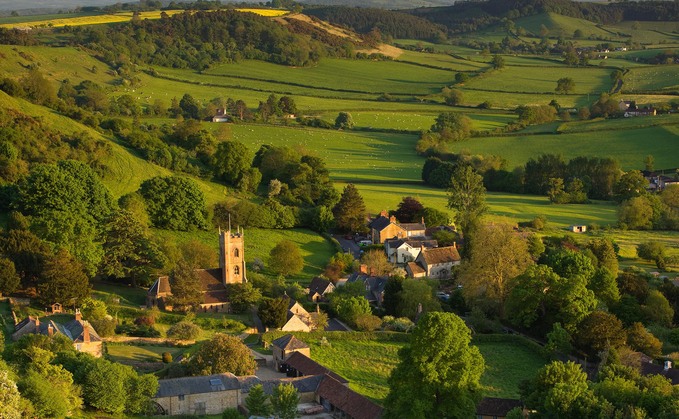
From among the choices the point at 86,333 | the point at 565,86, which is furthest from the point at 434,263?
the point at 565,86

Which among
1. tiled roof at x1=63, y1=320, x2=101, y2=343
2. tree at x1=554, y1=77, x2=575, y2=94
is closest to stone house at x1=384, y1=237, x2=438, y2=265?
tiled roof at x1=63, y1=320, x2=101, y2=343

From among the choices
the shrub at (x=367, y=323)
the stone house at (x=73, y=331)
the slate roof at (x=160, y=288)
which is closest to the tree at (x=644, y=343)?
the shrub at (x=367, y=323)

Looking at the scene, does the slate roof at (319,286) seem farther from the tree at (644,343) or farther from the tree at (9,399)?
the tree at (9,399)

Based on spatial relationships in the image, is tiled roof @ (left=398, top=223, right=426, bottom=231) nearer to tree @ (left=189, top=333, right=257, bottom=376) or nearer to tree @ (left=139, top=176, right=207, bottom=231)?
tree @ (left=139, top=176, right=207, bottom=231)

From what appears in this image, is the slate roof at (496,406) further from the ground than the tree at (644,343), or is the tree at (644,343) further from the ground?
the slate roof at (496,406)

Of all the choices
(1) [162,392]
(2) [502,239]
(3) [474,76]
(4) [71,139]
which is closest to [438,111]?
(3) [474,76]
